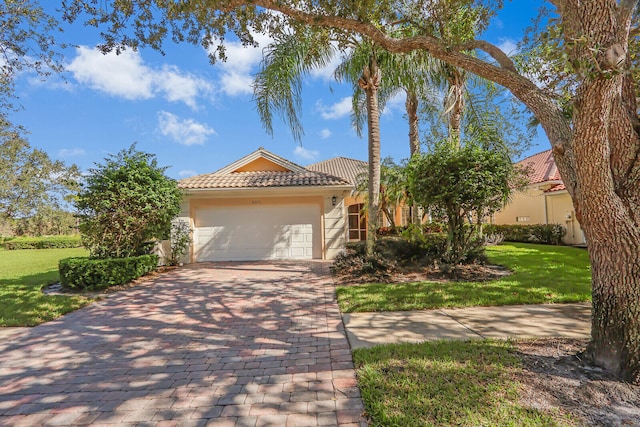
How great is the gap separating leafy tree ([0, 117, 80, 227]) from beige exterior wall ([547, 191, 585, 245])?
Answer: 31408mm

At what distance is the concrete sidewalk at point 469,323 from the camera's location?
444 centimetres

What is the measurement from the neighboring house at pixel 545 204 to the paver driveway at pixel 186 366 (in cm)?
1270

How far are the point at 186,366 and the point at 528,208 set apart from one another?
68.3ft

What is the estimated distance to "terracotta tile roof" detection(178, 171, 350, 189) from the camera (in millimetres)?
13484

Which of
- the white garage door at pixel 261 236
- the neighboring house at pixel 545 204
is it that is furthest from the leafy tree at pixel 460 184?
the neighboring house at pixel 545 204

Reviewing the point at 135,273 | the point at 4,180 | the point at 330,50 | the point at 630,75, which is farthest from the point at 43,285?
the point at 4,180

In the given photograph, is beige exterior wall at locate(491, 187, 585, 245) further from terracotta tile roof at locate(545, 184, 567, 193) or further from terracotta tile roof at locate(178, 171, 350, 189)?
terracotta tile roof at locate(178, 171, 350, 189)

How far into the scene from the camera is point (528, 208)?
62.9 feet

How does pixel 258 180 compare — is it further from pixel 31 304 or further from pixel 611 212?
pixel 611 212

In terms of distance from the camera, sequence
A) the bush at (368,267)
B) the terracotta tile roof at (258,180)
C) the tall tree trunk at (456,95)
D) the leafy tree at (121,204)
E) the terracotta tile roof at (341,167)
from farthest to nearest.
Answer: the terracotta tile roof at (341,167) < the terracotta tile roof at (258,180) < the tall tree trunk at (456,95) < the leafy tree at (121,204) < the bush at (368,267)

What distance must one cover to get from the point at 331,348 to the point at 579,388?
2.58 meters

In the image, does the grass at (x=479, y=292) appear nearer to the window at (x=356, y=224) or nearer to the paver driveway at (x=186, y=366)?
the paver driveway at (x=186, y=366)

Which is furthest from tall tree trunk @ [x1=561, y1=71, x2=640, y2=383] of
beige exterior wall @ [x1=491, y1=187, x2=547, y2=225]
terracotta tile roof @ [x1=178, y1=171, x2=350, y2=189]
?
beige exterior wall @ [x1=491, y1=187, x2=547, y2=225]

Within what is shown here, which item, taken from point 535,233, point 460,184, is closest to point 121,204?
point 460,184
